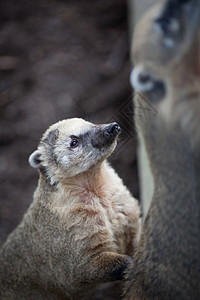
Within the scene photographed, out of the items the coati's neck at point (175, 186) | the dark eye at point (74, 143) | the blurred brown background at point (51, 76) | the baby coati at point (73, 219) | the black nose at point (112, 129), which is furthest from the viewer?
the blurred brown background at point (51, 76)

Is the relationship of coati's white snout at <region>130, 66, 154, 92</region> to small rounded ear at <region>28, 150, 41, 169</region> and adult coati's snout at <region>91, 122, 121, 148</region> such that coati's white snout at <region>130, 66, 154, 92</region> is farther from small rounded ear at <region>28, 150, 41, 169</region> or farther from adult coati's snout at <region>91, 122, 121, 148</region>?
small rounded ear at <region>28, 150, 41, 169</region>

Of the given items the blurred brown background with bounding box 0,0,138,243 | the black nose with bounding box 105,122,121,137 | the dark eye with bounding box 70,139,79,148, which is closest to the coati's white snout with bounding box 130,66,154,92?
the black nose with bounding box 105,122,121,137

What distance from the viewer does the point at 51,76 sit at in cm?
544

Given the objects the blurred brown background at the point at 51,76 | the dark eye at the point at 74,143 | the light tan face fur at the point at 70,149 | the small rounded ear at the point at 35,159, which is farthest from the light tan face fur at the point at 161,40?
the blurred brown background at the point at 51,76

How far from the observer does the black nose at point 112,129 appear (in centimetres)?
248

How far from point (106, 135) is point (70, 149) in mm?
418

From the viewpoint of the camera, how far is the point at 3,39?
603 cm

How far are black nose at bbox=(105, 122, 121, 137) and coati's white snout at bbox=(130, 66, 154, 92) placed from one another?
20.3 inches

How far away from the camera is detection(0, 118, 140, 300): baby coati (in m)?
2.72

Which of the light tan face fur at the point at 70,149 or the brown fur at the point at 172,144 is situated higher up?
the light tan face fur at the point at 70,149

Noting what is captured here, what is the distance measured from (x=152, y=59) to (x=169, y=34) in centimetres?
13

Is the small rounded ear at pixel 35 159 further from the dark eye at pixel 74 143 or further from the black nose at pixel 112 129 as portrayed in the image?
the black nose at pixel 112 129

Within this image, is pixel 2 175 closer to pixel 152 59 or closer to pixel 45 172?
pixel 45 172

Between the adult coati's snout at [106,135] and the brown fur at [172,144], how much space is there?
0.46 metres
